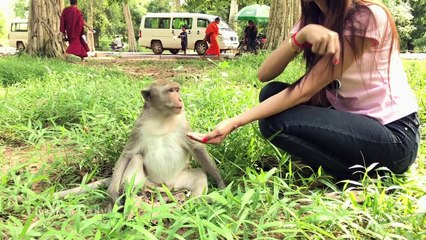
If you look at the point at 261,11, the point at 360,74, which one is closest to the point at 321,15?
the point at 360,74

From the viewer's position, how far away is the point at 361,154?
2561mm

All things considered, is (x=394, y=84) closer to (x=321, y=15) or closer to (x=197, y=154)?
(x=321, y=15)

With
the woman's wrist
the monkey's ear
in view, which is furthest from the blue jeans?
the monkey's ear

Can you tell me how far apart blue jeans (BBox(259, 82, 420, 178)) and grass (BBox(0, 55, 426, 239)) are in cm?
12

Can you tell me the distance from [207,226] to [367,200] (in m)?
0.86

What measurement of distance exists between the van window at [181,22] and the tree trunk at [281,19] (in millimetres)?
11892

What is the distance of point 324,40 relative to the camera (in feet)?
7.16

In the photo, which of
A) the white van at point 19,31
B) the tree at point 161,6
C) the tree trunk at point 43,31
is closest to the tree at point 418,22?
the tree at point 161,6

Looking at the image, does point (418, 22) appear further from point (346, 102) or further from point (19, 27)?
point (346, 102)

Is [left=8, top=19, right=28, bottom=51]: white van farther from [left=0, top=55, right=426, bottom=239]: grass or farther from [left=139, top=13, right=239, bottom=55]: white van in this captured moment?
[left=0, top=55, right=426, bottom=239]: grass

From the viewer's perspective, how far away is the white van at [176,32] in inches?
882

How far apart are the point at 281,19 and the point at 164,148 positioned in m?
9.25

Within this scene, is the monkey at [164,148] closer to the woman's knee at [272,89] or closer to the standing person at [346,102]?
the standing person at [346,102]

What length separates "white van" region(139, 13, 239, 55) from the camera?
2241cm
